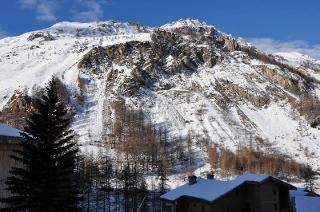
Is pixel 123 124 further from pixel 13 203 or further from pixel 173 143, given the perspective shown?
pixel 13 203

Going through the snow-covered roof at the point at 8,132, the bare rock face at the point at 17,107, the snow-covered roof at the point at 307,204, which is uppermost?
the bare rock face at the point at 17,107

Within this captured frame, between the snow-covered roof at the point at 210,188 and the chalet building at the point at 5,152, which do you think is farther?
the snow-covered roof at the point at 210,188

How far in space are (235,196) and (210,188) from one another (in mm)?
2496

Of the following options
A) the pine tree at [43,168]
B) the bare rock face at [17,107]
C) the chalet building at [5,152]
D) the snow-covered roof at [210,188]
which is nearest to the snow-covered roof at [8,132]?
the chalet building at [5,152]

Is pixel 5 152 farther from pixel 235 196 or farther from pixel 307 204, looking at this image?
pixel 307 204

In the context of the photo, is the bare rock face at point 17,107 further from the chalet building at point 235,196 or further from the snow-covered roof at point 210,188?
the chalet building at point 235,196

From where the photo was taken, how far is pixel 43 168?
2159 cm

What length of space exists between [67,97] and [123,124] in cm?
2915

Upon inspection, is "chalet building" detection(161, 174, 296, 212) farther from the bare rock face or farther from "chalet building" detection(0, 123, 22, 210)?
the bare rock face

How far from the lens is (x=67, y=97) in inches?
7328

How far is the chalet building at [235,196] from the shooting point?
4512 centimetres

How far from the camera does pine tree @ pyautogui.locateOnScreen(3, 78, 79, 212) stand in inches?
817

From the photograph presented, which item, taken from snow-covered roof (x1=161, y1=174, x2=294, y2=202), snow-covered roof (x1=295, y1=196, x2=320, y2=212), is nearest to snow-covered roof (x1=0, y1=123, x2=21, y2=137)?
snow-covered roof (x1=161, y1=174, x2=294, y2=202)

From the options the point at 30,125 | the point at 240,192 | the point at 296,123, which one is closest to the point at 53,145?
the point at 30,125
